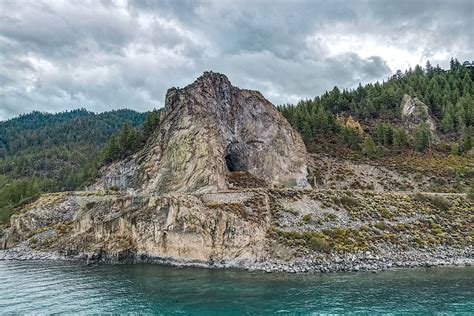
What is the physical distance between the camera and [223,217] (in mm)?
54031

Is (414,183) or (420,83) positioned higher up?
(420,83)

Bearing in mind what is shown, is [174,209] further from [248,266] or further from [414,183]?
[414,183]

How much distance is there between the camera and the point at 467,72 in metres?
174

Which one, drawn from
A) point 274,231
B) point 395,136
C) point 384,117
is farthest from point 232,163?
point 384,117

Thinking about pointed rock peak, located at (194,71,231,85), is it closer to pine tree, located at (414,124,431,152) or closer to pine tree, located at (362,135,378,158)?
pine tree, located at (362,135,378,158)

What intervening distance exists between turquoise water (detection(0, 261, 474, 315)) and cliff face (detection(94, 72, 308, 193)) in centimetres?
2393

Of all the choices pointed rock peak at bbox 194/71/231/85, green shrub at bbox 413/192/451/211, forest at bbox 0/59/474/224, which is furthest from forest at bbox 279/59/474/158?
green shrub at bbox 413/192/451/211

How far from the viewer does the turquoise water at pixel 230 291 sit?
32469 millimetres

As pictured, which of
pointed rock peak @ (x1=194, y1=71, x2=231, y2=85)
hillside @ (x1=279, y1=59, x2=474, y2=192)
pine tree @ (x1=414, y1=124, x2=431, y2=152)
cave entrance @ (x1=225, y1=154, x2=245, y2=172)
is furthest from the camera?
pine tree @ (x1=414, y1=124, x2=431, y2=152)

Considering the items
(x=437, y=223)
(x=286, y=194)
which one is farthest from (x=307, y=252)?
(x=437, y=223)

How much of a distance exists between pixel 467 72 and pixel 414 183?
108 metres

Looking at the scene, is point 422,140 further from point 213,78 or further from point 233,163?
point 213,78

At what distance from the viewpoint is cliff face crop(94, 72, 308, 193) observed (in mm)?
71188

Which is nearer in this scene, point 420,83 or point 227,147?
point 227,147
